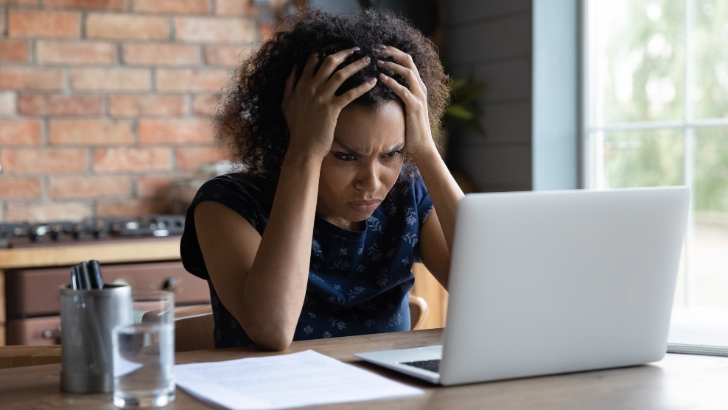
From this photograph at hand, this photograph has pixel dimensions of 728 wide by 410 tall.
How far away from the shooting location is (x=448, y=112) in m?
2.96

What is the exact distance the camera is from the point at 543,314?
0.94 metres

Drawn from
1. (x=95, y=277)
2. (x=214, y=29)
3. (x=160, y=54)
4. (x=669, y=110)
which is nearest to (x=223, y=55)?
(x=214, y=29)

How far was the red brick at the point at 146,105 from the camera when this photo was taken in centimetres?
281

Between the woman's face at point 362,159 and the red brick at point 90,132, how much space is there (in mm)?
1582

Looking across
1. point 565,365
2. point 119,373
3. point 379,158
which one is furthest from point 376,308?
point 119,373

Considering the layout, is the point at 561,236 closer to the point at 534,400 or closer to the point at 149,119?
the point at 534,400

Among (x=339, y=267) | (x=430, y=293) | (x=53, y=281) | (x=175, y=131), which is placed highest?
(x=175, y=131)

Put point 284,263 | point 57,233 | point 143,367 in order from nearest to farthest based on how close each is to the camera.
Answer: point 143,367, point 284,263, point 57,233

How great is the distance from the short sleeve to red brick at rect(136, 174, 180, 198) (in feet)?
4.69

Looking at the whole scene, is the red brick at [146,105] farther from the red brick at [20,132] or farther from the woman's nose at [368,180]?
the woman's nose at [368,180]

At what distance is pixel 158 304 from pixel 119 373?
84 mm

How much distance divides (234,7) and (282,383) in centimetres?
227

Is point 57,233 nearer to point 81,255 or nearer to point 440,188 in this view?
point 81,255

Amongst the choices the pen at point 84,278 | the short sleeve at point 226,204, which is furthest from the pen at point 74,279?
the short sleeve at point 226,204
